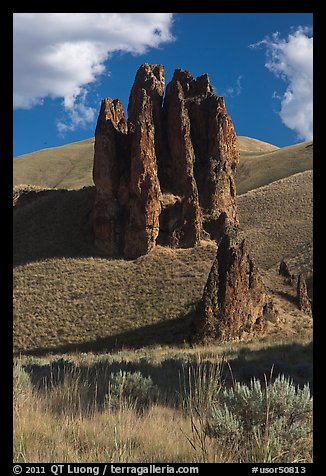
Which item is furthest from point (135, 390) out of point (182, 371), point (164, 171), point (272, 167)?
point (272, 167)

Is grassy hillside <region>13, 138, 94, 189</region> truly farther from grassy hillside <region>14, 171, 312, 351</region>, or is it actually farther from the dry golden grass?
grassy hillside <region>14, 171, 312, 351</region>

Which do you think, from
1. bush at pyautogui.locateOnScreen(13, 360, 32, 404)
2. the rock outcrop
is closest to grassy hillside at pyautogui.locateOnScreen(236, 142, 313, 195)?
the rock outcrop

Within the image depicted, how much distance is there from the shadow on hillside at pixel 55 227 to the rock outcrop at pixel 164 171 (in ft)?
7.52

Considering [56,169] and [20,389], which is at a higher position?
[56,169]

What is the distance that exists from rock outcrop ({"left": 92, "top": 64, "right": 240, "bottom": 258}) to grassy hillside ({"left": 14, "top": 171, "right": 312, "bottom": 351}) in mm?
1835

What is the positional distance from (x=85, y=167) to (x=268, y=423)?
583ft

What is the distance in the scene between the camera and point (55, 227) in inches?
1761

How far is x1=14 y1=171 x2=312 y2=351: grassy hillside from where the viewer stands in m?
30.8

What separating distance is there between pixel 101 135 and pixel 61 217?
9.50 meters

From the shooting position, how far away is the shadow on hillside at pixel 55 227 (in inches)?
1617

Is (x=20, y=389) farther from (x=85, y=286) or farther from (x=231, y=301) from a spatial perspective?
(x=85, y=286)
